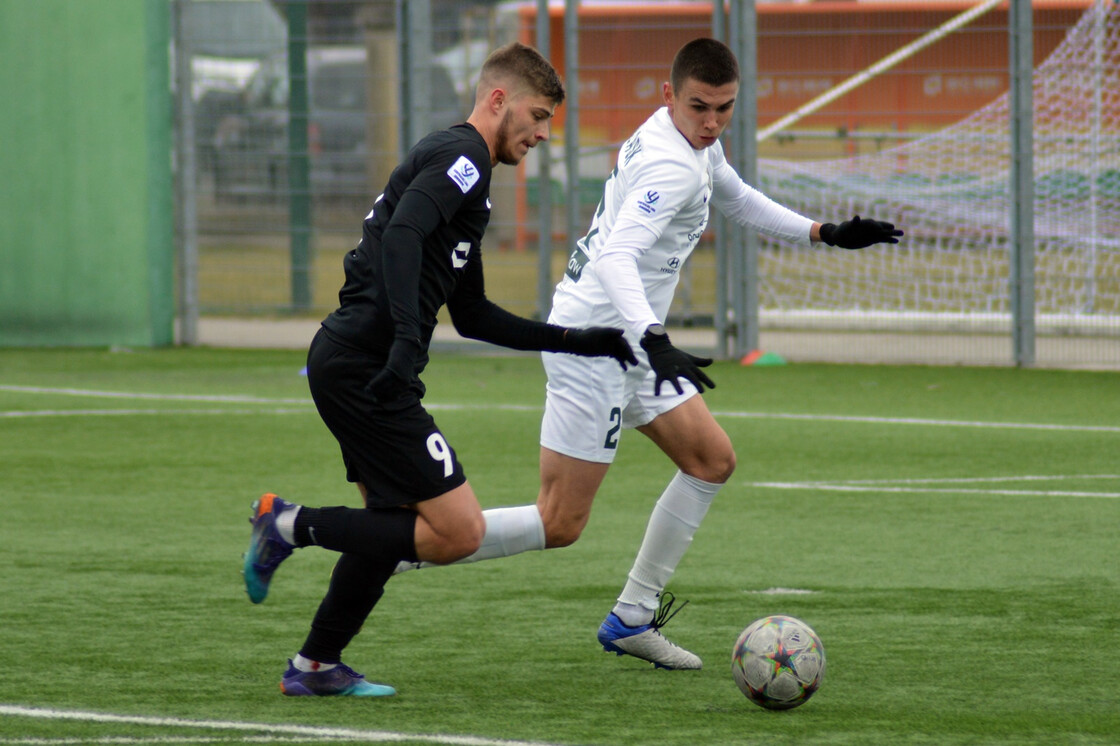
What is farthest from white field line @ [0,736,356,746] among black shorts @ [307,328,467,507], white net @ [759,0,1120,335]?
white net @ [759,0,1120,335]

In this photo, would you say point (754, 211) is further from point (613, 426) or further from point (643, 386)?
point (613, 426)

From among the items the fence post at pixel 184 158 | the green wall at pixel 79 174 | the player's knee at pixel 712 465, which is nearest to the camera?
the player's knee at pixel 712 465

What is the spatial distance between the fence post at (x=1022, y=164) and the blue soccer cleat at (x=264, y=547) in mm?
10634

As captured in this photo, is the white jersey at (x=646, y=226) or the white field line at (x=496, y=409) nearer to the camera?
the white jersey at (x=646, y=226)

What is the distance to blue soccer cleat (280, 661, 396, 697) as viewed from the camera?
4660mm

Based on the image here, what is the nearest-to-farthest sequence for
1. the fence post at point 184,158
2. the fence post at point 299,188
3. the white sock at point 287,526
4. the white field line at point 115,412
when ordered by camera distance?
the white sock at point 287,526 < the white field line at point 115,412 < the fence post at point 184,158 < the fence post at point 299,188

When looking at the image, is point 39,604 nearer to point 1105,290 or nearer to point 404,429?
point 404,429

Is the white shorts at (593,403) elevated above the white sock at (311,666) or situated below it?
above

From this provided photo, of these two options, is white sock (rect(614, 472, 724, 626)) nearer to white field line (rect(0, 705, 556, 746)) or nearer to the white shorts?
the white shorts

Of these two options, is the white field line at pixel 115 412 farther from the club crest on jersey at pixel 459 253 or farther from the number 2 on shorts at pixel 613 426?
the club crest on jersey at pixel 459 253

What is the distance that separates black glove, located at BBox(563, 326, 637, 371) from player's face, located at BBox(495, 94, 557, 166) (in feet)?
1.69

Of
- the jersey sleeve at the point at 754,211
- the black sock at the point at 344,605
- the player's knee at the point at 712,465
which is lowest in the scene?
the black sock at the point at 344,605

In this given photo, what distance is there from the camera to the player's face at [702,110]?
17.1 ft

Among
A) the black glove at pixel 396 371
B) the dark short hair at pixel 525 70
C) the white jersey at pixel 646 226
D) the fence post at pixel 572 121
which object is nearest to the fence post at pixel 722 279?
the fence post at pixel 572 121
